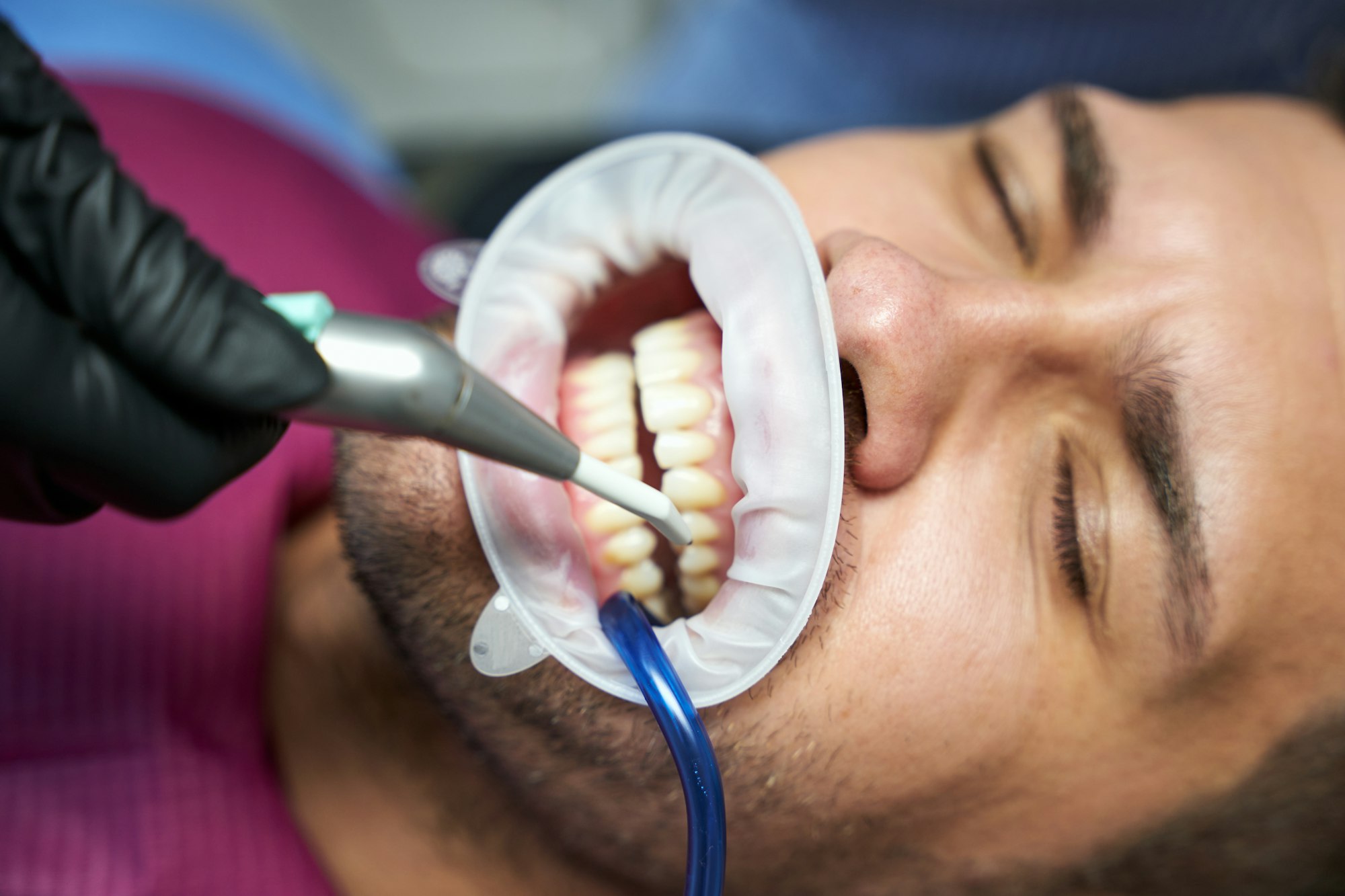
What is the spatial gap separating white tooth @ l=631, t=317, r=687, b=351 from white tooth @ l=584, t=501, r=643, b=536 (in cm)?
18

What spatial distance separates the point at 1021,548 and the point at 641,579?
395 mm

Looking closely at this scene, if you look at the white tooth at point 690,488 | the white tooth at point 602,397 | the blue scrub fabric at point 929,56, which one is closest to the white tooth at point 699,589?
the white tooth at point 690,488

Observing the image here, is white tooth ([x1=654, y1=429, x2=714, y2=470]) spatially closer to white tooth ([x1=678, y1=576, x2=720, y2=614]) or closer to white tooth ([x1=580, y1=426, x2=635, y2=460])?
white tooth ([x1=580, y1=426, x2=635, y2=460])

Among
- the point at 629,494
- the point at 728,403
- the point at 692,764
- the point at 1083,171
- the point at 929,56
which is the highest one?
the point at 929,56

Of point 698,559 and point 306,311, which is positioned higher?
point 306,311

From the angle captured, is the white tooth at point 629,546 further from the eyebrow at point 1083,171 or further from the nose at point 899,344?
the eyebrow at point 1083,171

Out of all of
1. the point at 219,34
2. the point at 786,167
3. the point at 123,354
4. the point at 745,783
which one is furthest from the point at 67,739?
the point at 219,34

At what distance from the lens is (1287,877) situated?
4.09 feet

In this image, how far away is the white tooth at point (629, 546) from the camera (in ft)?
3.00

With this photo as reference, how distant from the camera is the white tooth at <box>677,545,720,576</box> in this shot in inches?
36.9

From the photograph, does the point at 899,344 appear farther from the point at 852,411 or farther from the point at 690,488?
the point at 690,488

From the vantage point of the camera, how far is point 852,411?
2.93 feet

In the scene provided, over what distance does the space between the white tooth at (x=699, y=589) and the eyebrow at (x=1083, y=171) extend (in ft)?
1.87

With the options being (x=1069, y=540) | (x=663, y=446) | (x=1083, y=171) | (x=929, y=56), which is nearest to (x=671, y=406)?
(x=663, y=446)
